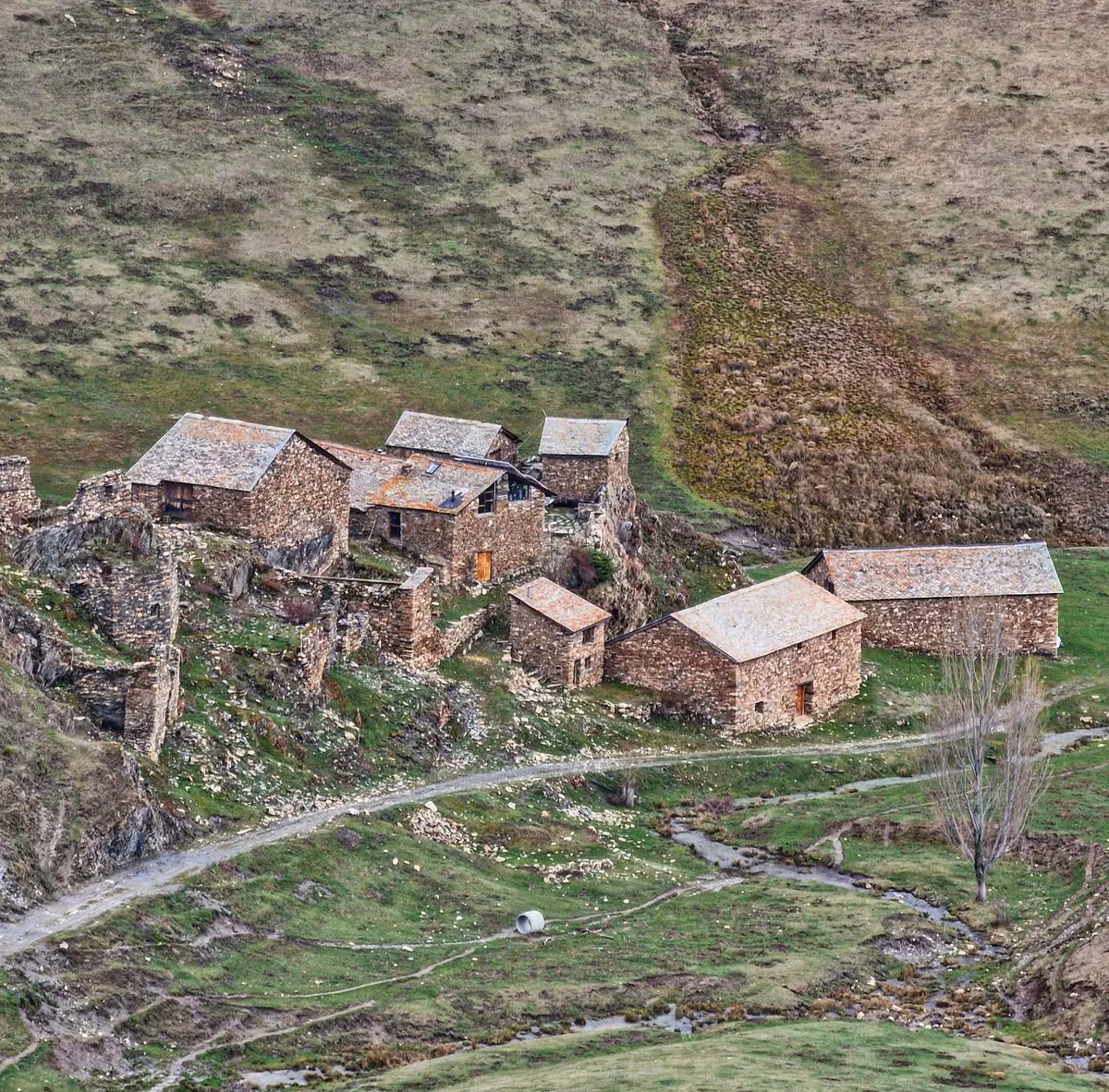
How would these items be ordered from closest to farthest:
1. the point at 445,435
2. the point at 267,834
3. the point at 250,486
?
the point at 267,834, the point at 250,486, the point at 445,435

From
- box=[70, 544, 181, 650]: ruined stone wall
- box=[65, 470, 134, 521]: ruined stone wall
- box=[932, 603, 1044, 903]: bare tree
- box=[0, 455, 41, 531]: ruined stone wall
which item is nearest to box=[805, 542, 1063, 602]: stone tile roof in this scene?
box=[932, 603, 1044, 903]: bare tree

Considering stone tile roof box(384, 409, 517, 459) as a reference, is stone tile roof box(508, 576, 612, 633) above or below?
below

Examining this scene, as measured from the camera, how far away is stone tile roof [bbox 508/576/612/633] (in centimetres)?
8269

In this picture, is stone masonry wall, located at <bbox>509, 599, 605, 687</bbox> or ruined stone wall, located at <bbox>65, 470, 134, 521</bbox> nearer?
ruined stone wall, located at <bbox>65, 470, 134, 521</bbox>

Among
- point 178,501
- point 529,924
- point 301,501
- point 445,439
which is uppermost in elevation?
point 445,439

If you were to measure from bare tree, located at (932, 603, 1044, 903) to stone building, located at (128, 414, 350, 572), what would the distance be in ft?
86.9

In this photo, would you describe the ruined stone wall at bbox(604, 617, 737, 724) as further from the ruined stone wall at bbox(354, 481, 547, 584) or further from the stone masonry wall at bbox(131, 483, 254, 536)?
the stone masonry wall at bbox(131, 483, 254, 536)

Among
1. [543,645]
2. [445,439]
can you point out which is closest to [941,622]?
[543,645]

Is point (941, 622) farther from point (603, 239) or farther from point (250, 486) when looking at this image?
point (603, 239)

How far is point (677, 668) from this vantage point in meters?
84.9

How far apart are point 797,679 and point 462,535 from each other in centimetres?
1593

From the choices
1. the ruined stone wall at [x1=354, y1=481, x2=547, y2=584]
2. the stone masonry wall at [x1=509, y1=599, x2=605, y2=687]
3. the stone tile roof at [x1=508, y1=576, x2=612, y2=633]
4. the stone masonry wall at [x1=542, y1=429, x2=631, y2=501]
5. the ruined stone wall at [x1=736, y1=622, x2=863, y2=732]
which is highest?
the stone masonry wall at [x1=542, y1=429, x2=631, y2=501]

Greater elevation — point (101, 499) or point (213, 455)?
point (101, 499)

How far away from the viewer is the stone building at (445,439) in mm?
94375
